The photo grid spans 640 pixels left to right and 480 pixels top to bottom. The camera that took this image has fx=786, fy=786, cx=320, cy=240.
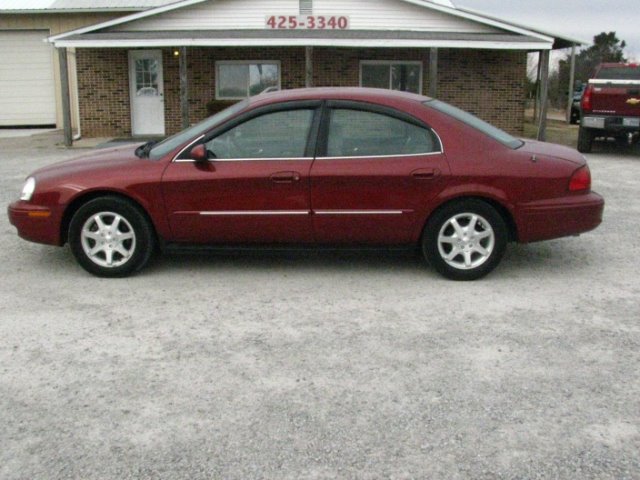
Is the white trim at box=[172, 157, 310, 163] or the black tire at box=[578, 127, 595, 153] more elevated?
the white trim at box=[172, 157, 310, 163]

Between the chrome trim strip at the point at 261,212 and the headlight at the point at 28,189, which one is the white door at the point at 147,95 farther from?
the chrome trim strip at the point at 261,212

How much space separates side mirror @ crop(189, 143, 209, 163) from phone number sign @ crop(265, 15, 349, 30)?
15.2m

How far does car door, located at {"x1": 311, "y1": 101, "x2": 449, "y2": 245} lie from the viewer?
20.0 feet

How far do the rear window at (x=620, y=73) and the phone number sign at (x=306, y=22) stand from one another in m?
6.91

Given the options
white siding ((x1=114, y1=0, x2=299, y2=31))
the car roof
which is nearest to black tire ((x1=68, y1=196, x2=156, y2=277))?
the car roof

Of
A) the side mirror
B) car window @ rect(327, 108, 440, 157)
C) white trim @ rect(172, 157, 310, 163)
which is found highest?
car window @ rect(327, 108, 440, 157)

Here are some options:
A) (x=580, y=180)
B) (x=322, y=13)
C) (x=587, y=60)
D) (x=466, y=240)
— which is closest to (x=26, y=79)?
(x=322, y=13)

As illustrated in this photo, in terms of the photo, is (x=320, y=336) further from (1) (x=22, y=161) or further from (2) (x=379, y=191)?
(1) (x=22, y=161)

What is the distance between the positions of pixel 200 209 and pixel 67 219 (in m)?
1.10

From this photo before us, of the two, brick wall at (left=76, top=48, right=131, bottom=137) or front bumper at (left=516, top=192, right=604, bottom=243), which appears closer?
front bumper at (left=516, top=192, right=604, bottom=243)

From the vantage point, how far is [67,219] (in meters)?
6.30

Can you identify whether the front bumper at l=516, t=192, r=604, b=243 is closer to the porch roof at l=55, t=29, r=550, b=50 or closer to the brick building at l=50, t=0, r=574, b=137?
the porch roof at l=55, t=29, r=550, b=50

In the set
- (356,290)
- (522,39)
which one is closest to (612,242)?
(356,290)

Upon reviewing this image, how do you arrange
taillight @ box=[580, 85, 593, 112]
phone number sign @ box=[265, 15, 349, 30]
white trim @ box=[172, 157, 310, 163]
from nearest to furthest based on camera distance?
1. white trim @ box=[172, 157, 310, 163]
2. taillight @ box=[580, 85, 593, 112]
3. phone number sign @ box=[265, 15, 349, 30]
